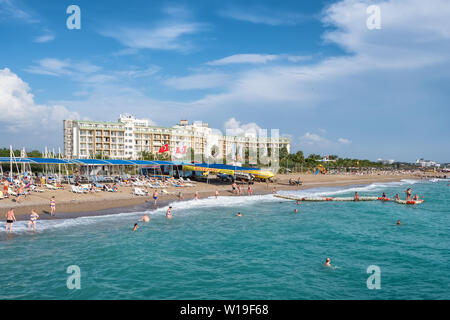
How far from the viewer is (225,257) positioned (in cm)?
1575

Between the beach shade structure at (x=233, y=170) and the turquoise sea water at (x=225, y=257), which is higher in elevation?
the beach shade structure at (x=233, y=170)

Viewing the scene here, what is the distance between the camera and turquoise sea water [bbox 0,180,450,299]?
12.0 meters

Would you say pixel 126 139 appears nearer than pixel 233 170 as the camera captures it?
No

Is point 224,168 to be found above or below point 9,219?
above

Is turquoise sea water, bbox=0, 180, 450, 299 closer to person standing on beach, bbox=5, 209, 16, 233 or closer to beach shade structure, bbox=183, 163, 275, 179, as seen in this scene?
person standing on beach, bbox=5, 209, 16, 233

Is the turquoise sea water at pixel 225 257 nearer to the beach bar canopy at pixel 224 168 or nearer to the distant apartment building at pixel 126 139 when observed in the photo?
the beach bar canopy at pixel 224 168

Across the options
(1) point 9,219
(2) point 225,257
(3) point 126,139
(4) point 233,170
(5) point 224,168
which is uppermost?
(3) point 126,139

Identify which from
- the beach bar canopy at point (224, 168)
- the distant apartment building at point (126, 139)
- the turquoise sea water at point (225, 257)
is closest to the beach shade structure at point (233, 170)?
the beach bar canopy at point (224, 168)

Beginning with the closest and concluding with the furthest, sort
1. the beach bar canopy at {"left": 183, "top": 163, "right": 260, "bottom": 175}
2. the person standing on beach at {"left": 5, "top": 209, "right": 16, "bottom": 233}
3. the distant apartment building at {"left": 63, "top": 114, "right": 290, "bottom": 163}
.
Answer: the person standing on beach at {"left": 5, "top": 209, "right": 16, "bottom": 233} < the beach bar canopy at {"left": 183, "top": 163, "right": 260, "bottom": 175} < the distant apartment building at {"left": 63, "top": 114, "right": 290, "bottom": 163}

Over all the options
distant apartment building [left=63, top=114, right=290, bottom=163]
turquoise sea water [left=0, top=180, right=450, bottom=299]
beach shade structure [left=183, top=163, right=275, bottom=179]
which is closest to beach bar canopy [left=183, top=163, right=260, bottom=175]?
beach shade structure [left=183, top=163, right=275, bottom=179]

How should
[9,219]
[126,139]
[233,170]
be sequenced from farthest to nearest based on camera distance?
[126,139] → [233,170] → [9,219]

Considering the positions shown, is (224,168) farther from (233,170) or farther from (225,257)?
(225,257)

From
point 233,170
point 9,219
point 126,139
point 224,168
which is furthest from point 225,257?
point 126,139

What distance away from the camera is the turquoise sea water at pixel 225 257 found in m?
12.0
